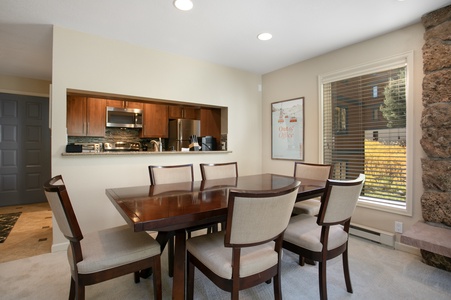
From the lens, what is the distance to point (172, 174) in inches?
95.6

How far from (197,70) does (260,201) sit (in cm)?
288

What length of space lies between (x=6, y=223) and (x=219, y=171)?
135 inches

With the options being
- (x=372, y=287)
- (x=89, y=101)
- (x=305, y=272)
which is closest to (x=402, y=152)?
(x=372, y=287)

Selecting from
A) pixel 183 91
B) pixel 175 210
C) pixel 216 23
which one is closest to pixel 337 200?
pixel 175 210

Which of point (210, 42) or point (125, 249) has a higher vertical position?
point (210, 42)

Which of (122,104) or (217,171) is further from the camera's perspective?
(122,104)

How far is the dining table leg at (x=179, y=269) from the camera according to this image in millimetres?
1351

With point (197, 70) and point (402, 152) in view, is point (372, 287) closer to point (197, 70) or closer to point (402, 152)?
point (402, 152)

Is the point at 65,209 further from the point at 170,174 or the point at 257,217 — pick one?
the point at 170,174

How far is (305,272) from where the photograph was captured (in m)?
2.07

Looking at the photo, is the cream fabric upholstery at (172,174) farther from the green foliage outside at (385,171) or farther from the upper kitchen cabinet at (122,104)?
the upper kitchen cabinet at (122,104)

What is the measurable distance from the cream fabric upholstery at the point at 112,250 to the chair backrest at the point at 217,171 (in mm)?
1122

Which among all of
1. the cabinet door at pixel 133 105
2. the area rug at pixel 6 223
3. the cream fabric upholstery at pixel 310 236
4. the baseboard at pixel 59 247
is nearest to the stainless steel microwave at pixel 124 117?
the cabinet door at pixel 133 105

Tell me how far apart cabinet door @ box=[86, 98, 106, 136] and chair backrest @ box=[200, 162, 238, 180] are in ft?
10.1
